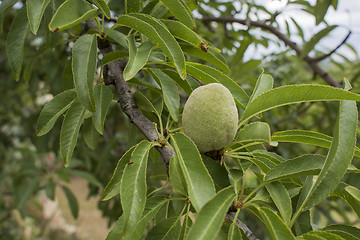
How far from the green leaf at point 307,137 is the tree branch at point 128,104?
0.79ft

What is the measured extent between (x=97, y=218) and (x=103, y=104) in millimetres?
6007

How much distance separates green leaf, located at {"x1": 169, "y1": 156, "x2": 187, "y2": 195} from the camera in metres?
0.65

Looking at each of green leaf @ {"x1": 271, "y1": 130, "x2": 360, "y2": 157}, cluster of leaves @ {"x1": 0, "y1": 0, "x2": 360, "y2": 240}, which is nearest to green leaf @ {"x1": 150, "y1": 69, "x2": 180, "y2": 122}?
cluster of leaves @ {"x1": 0, "y1": 0, "x2": 360, "y2": 240}

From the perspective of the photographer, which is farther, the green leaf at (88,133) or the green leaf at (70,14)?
the green leaf at (88,133)

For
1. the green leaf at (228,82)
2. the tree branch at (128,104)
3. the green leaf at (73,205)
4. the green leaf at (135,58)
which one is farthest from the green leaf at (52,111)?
the green leaf at (73,205)

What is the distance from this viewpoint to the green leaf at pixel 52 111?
86 cm

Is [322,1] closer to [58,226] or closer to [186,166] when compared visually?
[186,166]

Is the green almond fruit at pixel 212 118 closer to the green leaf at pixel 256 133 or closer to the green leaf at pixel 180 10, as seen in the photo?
the green leaf at pixel 256 133

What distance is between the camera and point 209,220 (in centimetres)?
49

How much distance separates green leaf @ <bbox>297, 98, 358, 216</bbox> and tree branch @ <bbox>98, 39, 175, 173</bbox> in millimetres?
300

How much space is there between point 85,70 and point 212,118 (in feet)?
0.93

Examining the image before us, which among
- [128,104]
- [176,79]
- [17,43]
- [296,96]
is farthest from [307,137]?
[17,43]

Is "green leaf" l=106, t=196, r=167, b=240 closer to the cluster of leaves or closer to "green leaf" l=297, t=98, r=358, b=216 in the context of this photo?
the cluster of leaves

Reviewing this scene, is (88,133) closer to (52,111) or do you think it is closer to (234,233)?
(52,111)
